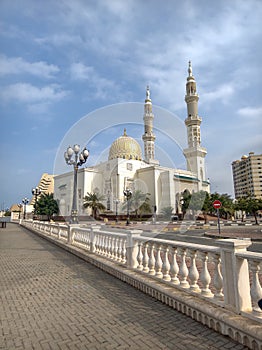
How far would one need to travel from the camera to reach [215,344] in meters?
2.61

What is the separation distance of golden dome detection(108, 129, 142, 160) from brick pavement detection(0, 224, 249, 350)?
56205 mm

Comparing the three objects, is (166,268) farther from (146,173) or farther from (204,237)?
(146,173)

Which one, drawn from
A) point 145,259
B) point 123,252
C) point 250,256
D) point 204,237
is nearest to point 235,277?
point 250,256

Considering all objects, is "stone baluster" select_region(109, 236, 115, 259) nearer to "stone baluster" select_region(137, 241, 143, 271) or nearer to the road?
"stone baluster" select_region(137, 241, 143, 271)

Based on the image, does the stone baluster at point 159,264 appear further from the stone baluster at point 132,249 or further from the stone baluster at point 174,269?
the stone baluster at point 132,249

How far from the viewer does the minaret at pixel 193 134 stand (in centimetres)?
5856

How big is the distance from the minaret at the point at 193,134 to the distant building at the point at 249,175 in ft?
110

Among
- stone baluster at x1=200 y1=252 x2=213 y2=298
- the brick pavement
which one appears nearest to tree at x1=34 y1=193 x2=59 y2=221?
the brick pavement

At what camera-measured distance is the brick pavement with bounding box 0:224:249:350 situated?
2.70m

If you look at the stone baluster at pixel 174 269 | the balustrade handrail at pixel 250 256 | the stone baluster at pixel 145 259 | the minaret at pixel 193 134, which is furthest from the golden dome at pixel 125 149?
the balustrade handrail at pixel 250 256

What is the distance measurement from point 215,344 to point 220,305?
1.65 ft

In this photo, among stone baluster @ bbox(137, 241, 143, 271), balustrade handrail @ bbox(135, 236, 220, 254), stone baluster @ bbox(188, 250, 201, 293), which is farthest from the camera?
stone baluster @ bbox(137, 241, 143, 271)

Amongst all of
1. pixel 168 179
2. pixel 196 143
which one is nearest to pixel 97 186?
pixel 168 179

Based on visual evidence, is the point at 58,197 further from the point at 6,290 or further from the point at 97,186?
the point at 6,290
